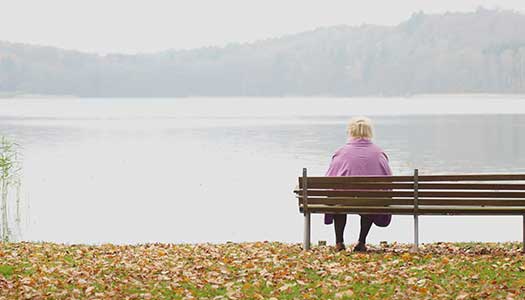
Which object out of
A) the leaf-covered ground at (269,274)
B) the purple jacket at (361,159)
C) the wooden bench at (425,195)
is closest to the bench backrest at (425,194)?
the wooden bench at (425,195)

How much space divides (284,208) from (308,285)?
59.2 feet

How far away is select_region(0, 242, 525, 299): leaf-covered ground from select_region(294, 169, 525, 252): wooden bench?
41cm

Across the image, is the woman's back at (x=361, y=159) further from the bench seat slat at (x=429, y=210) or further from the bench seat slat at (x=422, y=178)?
the bench seat slat at (x=429, y=210)

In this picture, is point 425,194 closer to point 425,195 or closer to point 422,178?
point 425,195

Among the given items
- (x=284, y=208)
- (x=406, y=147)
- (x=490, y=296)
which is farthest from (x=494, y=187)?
(x=406, y=147)

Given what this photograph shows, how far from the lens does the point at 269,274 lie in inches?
323

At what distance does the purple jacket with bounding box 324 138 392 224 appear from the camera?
31.7ft

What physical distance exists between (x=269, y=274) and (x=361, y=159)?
1940mm

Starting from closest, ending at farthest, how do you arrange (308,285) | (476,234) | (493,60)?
(308,285), (476,234), (493,60)

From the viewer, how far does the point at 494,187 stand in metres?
9.34

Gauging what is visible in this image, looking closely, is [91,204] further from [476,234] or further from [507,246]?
[507,246]

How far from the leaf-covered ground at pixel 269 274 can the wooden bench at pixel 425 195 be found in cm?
41

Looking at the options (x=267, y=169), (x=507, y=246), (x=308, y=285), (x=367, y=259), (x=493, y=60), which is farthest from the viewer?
(x=493, y=60)

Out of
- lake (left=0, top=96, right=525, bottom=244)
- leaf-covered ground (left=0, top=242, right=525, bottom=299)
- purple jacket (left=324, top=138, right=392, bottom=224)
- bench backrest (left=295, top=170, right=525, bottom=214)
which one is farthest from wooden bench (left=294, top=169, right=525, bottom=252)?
lake (left=0, top=96, right=525, bottom=244)
